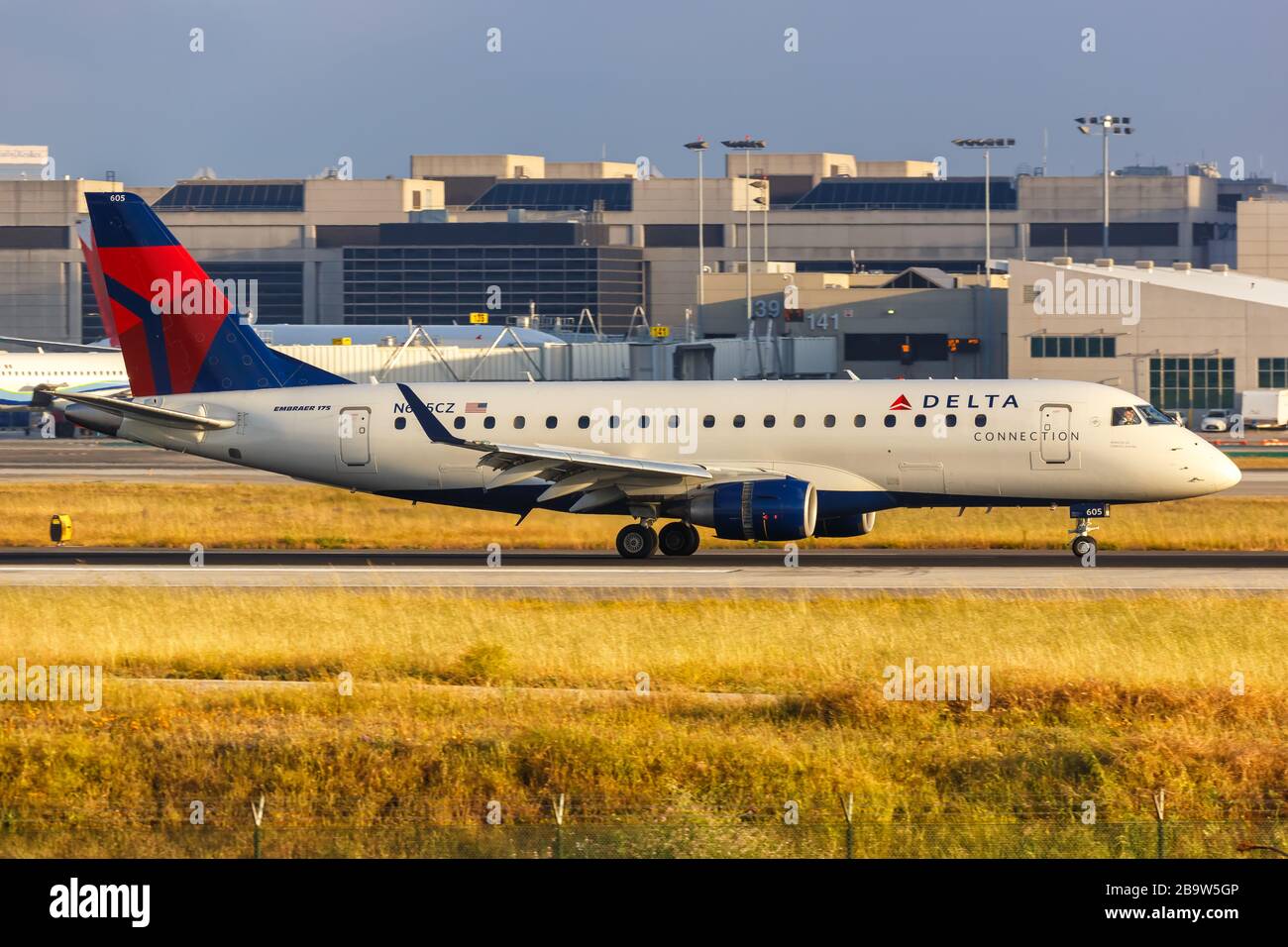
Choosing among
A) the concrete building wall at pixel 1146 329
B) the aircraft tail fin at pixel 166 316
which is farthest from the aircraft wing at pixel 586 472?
the concrete building wall at pixel 1146 329

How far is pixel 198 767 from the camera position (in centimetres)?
1930

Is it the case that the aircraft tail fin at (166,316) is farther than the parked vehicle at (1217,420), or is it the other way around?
the parked vehicle at (1217,420)

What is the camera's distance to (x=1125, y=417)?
38.1m

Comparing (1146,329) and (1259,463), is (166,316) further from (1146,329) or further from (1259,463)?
(1146,329)

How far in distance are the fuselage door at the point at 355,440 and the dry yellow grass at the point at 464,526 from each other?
3.75 meters

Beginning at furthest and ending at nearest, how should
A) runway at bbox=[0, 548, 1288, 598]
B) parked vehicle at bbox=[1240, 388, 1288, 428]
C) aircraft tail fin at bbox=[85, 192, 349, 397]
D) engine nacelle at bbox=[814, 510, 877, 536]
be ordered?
parked vehicle at bbox=[1240, 388, 1288, 428] → aircraft tail fin at bbox=[85, 192, 349, 397] → engine nacelle at bbox=[814, 510, 877, 536] → runway at bbox=[0, 548, 1288, 598]

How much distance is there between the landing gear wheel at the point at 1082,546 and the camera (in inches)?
1510

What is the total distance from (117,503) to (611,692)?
37.7 meters

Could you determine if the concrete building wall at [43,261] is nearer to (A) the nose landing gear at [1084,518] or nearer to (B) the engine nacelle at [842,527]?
(B) the engine nacelle at [842,527]

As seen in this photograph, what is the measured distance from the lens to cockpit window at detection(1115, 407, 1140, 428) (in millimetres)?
38031

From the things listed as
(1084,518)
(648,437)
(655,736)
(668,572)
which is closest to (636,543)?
(648,437)

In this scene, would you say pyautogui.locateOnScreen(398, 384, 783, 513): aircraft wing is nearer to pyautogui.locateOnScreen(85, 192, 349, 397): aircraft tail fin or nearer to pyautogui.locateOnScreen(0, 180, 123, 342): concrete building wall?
pyautogui.locateOnScreen(85, 192, 349, 397): aircraft tail fin

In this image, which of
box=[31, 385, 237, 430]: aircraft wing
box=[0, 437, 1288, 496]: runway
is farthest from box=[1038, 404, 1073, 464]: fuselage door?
box=[0, 437, 1288, 496]: runway

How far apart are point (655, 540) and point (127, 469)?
4387 cm
